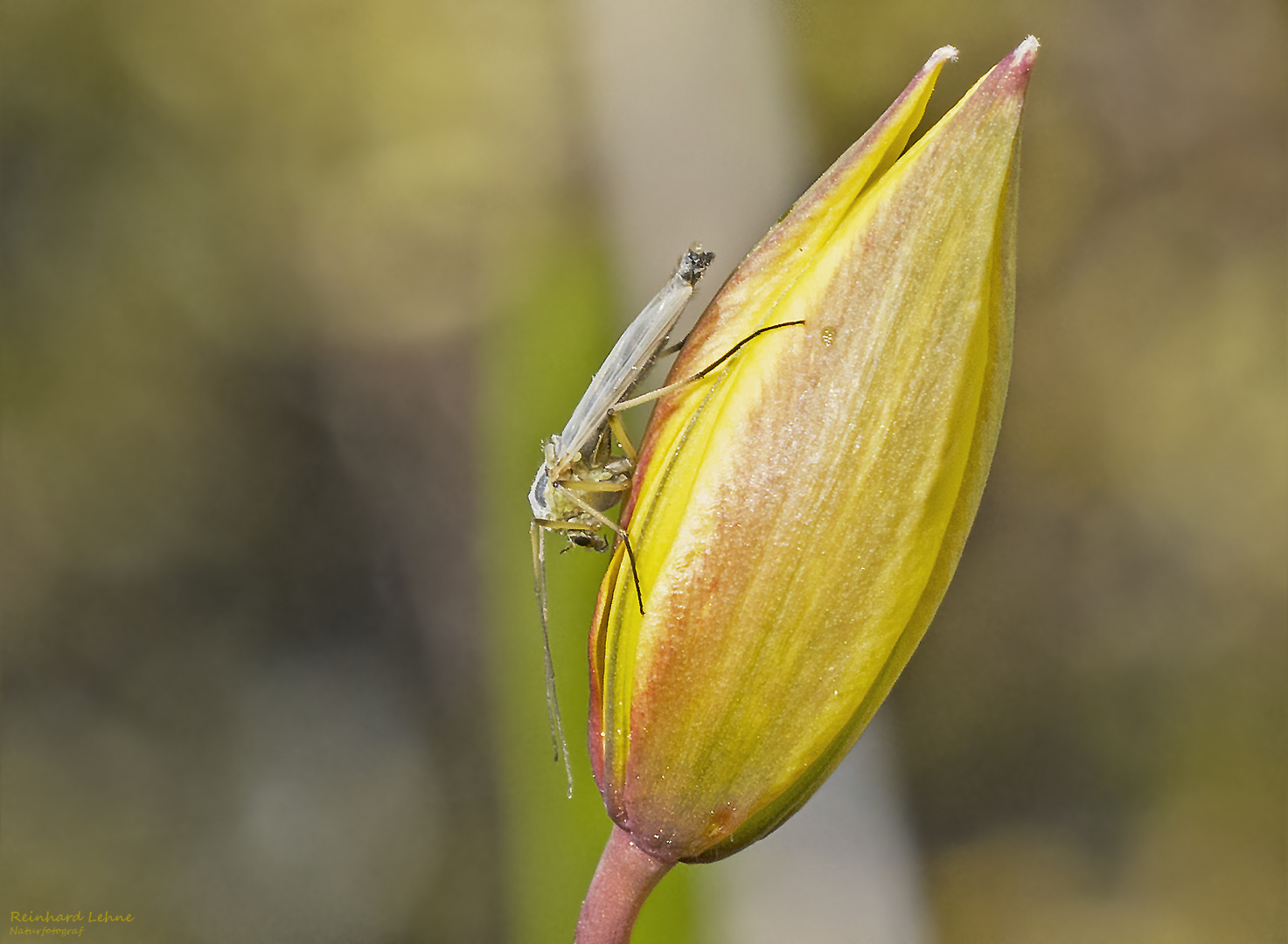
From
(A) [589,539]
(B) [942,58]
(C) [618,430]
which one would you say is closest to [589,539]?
(A) [589,539]

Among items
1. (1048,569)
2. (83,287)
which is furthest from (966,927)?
(83,287)

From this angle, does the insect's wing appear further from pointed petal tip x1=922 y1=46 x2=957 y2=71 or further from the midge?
pointed petal tip x1=922 y1=46 x2=957 y2=71

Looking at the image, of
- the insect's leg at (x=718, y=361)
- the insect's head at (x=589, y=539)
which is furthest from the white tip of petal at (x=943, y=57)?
the insect's head at (x=589, y=539)

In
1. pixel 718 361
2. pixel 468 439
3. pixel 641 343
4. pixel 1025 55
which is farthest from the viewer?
pixel 468 439

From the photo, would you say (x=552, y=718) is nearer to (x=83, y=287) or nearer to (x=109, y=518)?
(x=109, y=518)

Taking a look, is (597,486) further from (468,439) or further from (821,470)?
(468,439)

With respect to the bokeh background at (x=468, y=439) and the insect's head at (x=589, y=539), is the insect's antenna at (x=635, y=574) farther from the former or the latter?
the bokeh background at (x=468, y=439)
